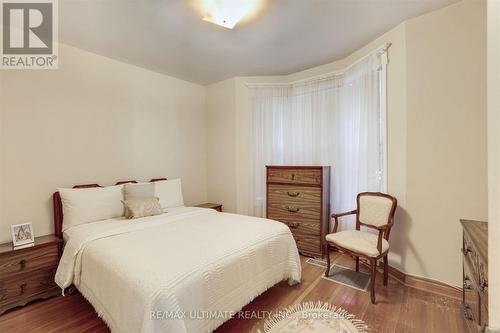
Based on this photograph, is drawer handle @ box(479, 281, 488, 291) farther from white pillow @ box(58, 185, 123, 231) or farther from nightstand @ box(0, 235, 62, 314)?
nightstand @ box(0, 235, 62, 314)

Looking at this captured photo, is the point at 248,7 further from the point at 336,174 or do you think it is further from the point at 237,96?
the point at 336,174

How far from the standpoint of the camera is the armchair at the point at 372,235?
2.11m

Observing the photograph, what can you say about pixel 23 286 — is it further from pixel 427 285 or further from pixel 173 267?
pixel 427 285

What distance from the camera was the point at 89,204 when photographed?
2.48 metres

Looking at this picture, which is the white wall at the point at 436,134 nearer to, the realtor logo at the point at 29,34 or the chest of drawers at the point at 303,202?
the chest of drawers at the point at 303,202

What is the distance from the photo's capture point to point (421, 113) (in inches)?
89.1

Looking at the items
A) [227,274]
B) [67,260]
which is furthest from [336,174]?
[67,260]

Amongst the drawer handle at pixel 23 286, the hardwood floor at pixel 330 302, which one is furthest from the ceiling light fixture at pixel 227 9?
the drawer handle at pixel 23 286

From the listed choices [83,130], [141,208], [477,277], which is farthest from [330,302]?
[83,130]

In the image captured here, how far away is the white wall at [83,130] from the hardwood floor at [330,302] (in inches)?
35.0

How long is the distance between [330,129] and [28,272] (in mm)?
3741

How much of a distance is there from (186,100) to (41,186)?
92.3 inches

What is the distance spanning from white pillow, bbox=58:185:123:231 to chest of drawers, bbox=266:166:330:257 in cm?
205

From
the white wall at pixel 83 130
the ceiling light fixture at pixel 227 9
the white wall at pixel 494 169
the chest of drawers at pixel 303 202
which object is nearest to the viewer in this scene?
the white wall at pixel 494 169
